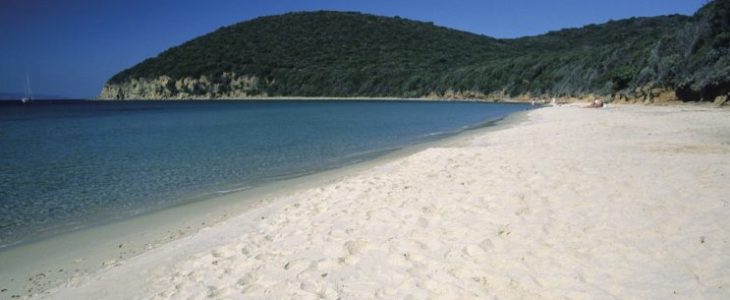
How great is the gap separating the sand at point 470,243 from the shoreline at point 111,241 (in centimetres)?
42

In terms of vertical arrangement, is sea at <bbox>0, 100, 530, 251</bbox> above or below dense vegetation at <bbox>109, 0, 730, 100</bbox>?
below

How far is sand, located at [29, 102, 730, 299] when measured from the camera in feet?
13.5

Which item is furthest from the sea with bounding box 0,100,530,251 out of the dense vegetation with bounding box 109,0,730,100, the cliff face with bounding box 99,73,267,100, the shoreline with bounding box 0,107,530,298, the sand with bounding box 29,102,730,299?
the cliff face with bounding box 99,73,267,100

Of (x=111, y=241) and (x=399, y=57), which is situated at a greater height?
(x=399, y=57)

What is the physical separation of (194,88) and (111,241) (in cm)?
13299

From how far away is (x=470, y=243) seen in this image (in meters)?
5.12

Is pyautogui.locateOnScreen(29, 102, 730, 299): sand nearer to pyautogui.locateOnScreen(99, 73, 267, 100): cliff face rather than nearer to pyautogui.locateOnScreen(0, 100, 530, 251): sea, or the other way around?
pyautogui.locateOnScreen(0, 100, 530, 251): sea

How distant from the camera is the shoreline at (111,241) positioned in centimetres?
555

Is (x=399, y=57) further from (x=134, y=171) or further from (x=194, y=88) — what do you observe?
(x=134, y=171)

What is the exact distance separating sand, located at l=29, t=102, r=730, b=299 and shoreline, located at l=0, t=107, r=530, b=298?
42 cm

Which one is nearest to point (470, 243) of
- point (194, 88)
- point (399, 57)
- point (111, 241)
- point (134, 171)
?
point (111, 241)

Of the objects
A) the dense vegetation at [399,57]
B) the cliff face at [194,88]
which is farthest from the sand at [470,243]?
the cliff face at [194,88]

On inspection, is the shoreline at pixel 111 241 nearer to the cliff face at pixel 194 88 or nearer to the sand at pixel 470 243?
the sand at pixel 470 243

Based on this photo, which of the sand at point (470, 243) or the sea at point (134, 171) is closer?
the sand at point (470, 243)
